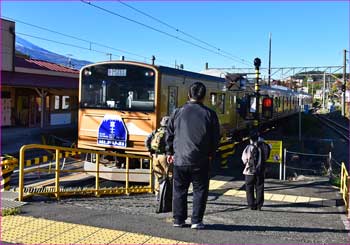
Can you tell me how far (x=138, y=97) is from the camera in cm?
1138

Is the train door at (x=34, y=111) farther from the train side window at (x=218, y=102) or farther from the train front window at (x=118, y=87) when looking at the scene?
the train front window at (x=118, y=87)

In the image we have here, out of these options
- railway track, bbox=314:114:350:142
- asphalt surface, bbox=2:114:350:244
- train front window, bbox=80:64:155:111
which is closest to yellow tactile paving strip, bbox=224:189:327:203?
asphalt surface, bbox=2:114:350:244

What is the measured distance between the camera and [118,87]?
37.9ft

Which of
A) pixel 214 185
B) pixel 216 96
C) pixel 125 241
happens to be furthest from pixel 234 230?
pixel 216 96

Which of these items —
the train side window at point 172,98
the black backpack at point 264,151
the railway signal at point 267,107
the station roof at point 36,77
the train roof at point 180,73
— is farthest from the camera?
the station roof at point 36,77

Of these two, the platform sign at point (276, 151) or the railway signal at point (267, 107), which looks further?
the railway signal at point (267, 107)

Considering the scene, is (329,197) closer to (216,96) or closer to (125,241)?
(125,241)

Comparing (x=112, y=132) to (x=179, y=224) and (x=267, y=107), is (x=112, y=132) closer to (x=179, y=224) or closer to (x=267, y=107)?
(x=267, y=107)

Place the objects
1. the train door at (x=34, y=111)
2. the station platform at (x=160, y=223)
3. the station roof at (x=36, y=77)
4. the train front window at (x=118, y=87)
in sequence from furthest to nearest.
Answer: the train door at (x=34, y=111) → the station roof at (x=36, y=77) → the train front window at (x=118, y=87) → the station platform at (x=160, y=223)

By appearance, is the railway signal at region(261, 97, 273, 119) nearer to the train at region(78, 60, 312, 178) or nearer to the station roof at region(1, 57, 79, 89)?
the train at region(78, 60, 312, 178)

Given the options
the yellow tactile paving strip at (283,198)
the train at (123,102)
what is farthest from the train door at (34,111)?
the yellow tactile paving strip at (283,198)

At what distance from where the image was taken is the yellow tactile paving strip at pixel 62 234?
16.2ft

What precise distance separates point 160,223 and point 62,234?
1.26 m

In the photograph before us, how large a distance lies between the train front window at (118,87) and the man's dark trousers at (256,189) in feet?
14.6
